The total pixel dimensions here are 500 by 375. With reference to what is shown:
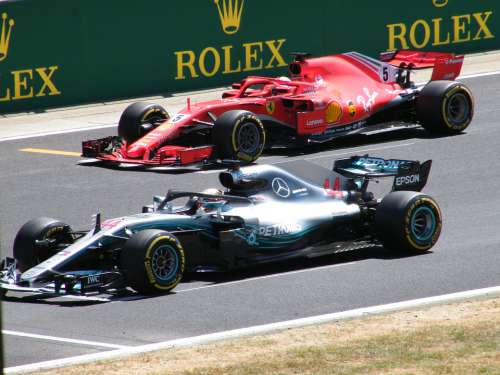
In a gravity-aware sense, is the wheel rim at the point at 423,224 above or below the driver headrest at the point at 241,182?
below

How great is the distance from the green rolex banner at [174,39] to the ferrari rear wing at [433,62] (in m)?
5.23

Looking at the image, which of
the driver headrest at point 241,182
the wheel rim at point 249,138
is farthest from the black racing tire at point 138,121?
the driver headrest at point 241,182

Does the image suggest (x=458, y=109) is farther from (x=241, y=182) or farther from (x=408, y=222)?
(x=241, y=182)

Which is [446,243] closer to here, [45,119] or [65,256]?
[65,256]

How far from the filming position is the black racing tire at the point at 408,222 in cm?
1520

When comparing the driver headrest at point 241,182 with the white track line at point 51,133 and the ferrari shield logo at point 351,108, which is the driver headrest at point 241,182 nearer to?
the ferrari shield logo at point 351,108

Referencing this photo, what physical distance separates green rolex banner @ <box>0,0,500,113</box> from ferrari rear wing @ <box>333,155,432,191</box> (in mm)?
12094

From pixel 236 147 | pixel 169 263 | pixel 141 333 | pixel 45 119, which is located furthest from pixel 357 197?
pixel 45 119

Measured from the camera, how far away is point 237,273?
50.0ft

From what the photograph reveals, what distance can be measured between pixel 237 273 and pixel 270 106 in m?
8.00

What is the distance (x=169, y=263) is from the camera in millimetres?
14125

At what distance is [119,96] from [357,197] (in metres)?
13.4

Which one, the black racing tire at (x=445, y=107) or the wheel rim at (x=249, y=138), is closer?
the wheel rim at (x=249, y=138)

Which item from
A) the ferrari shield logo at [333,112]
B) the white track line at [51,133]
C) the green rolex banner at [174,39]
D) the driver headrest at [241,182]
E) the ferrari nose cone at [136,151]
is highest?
the green rolex banner at [174,39]
